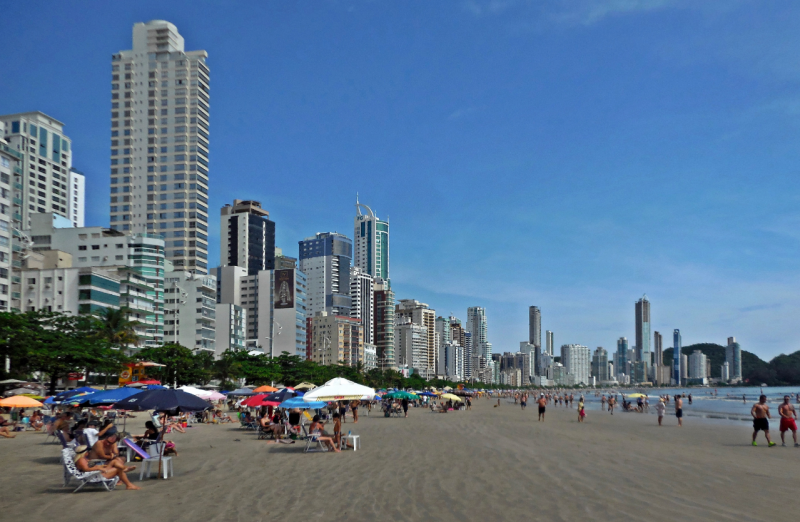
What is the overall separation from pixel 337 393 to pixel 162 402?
7.79m

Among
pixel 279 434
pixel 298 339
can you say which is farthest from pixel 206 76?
pixel 279 434

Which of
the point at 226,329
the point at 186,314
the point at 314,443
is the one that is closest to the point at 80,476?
the point at 314,443

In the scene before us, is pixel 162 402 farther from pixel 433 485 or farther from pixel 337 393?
pixel 337 393

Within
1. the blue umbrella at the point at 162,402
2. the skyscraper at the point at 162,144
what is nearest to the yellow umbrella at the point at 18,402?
the blue umbrella at the point at 162,402

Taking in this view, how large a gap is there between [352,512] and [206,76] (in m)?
127

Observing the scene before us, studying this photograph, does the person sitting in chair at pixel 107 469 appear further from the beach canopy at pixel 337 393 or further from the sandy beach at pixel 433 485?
the beach canopy at pixel 337 393

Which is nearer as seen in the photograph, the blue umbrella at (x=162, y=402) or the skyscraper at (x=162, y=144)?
the blue umbrella at (x=162, y=402)

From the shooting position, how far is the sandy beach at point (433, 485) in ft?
34.4

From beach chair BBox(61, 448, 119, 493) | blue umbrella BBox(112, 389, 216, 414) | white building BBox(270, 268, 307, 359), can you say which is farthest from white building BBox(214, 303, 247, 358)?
beach chair BBox(61, 448, 119, 493)

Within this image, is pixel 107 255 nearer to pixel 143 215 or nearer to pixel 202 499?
pixel 143 215

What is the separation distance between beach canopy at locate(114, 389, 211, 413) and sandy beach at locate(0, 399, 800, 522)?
1.62m

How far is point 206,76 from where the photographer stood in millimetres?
124188

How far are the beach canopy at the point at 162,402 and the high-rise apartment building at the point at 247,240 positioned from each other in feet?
560

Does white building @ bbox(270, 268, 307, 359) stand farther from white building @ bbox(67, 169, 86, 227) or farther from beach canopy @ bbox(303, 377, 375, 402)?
beach canopy @ bbox(303, 377, 375, 402)
